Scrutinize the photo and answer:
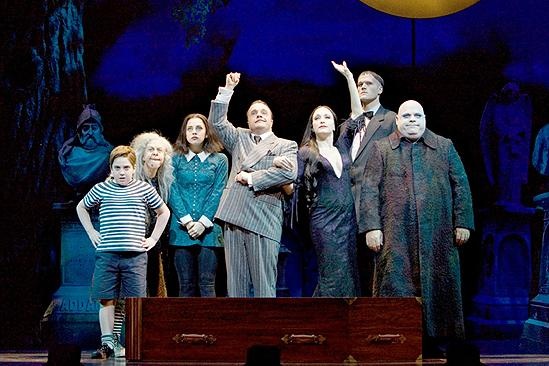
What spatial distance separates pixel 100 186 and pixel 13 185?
4.53 feet

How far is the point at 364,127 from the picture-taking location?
6.34 m

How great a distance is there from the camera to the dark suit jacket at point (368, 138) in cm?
615

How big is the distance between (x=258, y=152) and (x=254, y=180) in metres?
0.25

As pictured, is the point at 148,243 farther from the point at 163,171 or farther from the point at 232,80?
the point at 232,80

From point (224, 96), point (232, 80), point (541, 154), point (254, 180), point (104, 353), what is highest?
point (232, 80)

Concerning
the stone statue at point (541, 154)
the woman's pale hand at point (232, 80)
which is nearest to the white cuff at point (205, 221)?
the woman's pale hand at point (232, 80)

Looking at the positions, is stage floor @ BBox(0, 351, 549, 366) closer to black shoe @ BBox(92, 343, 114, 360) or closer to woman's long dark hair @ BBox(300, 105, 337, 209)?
black shoe @ BBox(92, 343, 114, 360)

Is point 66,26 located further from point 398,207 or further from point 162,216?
point 398,207

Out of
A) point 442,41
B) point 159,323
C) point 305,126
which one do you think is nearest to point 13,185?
point 305,126

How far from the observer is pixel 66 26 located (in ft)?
23.2

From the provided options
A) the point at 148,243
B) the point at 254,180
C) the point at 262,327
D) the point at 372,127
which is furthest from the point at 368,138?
the point at 262,327

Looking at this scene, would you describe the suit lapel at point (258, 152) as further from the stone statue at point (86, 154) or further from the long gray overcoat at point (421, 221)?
the stone statue at point (86, 154)

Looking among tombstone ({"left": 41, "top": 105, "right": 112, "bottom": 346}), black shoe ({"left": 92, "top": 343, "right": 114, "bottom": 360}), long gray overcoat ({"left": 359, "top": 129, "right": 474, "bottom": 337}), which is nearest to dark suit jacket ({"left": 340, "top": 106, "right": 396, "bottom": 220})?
long gray overcoat ({"left": 359, "top": 129, "right": 474, "bottom": 337})

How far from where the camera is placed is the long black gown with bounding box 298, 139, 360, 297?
5957 mm
